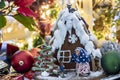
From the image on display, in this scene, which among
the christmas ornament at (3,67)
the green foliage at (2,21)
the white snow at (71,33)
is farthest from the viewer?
the white snow at (71,33)

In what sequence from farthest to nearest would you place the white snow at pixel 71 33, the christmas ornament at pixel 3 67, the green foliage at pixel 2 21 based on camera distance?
the white snow at pixel 71 33, the christmas ornament at pixel 3 67, the green foliage at pixel 2 21

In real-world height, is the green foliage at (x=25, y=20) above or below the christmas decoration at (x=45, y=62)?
above

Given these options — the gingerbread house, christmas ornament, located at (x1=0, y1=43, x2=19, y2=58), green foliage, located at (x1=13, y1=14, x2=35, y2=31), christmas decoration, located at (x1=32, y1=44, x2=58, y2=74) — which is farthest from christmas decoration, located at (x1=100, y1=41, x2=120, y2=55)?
green foliage, located at (x1=13, y1=14, x2=35, y2=31)

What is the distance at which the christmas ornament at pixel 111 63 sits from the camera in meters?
0.72

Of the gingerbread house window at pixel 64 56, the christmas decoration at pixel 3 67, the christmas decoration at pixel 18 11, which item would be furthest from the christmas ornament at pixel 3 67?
the christmas decoration at pixel 18 11

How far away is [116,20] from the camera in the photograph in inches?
42.2

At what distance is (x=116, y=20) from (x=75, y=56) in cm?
43

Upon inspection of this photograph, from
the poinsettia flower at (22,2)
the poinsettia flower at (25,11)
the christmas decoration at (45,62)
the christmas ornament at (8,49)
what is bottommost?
the christmas decoration at (45,62)

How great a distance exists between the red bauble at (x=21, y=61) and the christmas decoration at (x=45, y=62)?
2cm

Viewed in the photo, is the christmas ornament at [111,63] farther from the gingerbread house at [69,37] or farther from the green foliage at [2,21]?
the green foliage at [2,21]

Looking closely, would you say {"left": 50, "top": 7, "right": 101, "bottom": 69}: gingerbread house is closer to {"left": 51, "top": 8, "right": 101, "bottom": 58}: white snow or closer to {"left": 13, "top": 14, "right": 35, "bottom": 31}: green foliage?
{"left": 51, "top": 8, "right": 101, "bottom": 58}: white snow

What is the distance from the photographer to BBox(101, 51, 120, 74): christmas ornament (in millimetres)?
724

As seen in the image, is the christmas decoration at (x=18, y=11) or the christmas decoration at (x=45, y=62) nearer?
the christmas decoration at (x=18, y=11)

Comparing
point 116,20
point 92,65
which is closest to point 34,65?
point 92,65
